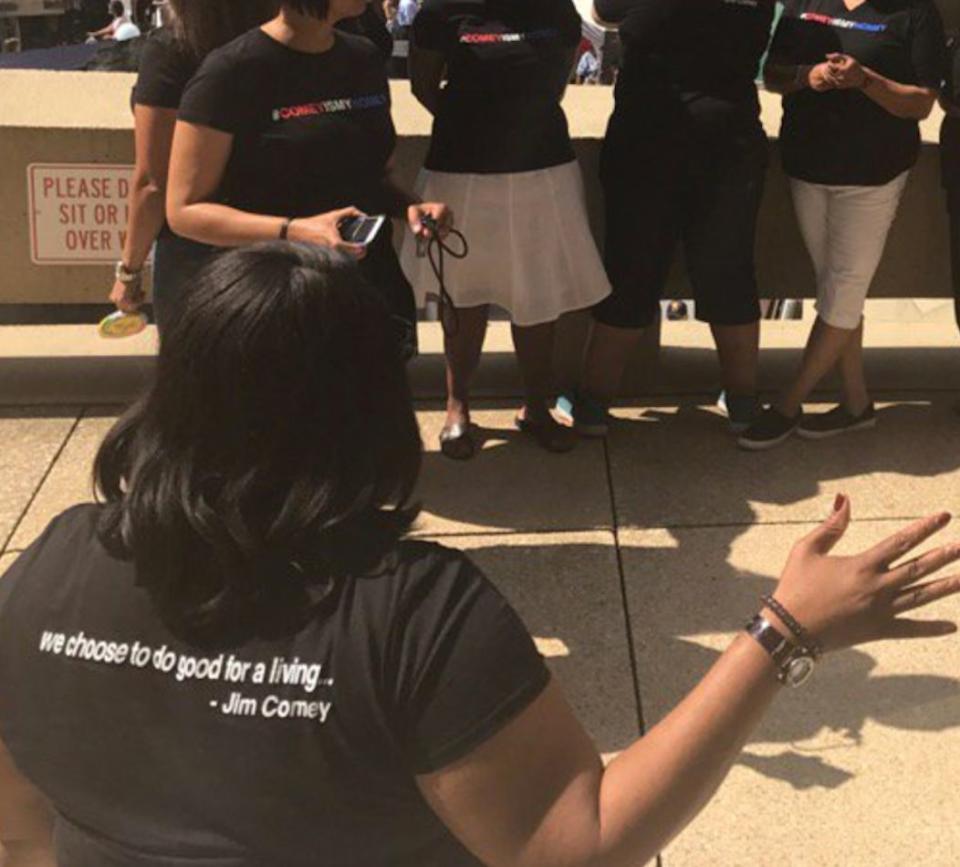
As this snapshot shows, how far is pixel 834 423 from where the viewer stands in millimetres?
4555

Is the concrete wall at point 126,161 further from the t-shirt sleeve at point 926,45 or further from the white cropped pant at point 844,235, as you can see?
the t-shirt sleeve at point 926,45

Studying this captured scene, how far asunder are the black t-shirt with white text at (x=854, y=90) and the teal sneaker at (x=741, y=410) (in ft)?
2.50

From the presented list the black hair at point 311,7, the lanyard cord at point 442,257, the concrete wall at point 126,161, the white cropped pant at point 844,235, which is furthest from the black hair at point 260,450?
the concrete wall at point 126,161

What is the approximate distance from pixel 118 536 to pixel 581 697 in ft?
6.41

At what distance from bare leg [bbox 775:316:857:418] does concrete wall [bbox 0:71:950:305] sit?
0.53 meters

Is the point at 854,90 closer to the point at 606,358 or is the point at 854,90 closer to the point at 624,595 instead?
the point at 606,358

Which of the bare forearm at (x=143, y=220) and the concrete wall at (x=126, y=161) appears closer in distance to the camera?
the bare forearm at (x=143, y=220)

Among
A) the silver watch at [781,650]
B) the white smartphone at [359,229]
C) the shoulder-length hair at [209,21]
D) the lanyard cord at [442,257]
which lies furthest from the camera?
the lanyard cord at [442,257]

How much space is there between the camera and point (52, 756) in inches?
53.9

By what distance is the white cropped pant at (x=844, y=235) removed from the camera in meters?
4.17

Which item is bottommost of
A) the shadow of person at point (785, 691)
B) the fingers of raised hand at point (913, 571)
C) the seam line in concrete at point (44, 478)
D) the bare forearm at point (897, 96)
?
the seam line in concrete at point (44, 478)

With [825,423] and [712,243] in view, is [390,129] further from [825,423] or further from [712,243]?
[825,423]

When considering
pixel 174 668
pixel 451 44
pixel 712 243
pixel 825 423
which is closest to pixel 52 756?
pixel 174 668

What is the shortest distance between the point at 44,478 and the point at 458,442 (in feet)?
4.39
